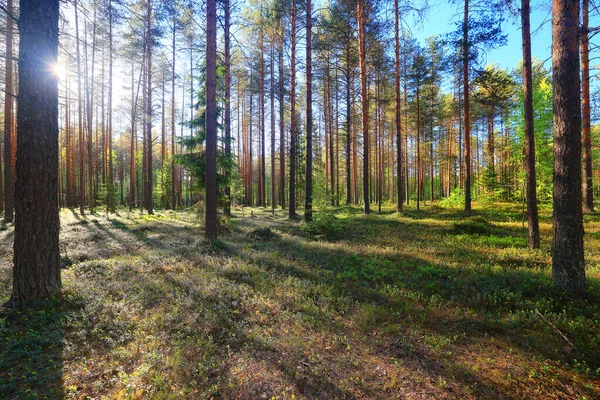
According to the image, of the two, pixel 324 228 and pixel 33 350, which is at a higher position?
pixel 324 228

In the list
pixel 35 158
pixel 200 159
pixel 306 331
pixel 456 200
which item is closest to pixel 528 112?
pixel 306 331

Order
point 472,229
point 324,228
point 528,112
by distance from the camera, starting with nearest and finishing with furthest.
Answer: point 528,112
point 472,229
point 324,228

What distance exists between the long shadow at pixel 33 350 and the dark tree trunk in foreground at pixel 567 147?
800 cm

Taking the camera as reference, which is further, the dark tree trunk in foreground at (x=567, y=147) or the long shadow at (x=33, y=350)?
the dark tree trunk in foreground at (x=567, y=147)

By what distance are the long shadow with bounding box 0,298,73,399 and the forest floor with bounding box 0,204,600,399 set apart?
0.7 inches

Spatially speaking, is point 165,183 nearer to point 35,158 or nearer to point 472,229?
point 35,158

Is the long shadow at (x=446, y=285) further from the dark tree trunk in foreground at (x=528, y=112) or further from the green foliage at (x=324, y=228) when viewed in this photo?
the dark tree trunk in foreground at (x=528, y=112)

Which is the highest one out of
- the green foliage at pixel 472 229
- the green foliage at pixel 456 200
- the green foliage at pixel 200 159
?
the green foliage at pixel 200 159

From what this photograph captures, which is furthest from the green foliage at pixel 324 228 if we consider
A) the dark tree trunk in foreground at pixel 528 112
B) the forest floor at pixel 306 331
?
the dark tree trunk in foreground at pixel 528 112

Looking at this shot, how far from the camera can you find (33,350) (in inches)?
133

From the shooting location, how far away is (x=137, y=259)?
7.49 meters

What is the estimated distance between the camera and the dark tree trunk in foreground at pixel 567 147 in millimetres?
4574

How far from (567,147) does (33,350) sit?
9.18 metres

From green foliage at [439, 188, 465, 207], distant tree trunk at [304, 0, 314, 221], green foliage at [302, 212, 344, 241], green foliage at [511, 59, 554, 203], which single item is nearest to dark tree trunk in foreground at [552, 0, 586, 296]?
green foliage at [302, 212, 344, 241]
